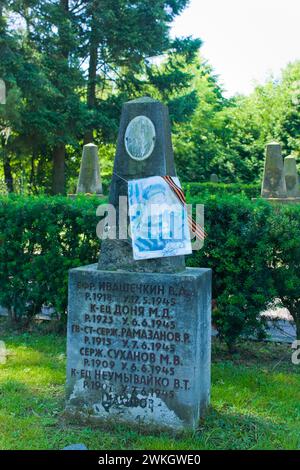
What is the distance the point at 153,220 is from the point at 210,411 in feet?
5.28

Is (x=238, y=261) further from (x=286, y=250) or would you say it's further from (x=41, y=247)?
(x=41, y=247)

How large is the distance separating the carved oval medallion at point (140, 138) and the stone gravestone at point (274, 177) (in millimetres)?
12136

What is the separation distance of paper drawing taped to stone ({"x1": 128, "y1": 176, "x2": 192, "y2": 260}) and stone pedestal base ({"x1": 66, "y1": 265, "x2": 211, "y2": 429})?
Result: 0.20m

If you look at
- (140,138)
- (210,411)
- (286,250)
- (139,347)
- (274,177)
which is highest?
(274,177)

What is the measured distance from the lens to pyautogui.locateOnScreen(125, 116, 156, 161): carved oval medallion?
4242mm

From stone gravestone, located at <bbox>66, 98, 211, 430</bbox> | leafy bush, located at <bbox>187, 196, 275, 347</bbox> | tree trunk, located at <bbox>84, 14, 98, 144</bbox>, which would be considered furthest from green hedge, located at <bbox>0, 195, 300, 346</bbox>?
tree trunk, located at <bbox>84, 14, 98, 144</bbox>

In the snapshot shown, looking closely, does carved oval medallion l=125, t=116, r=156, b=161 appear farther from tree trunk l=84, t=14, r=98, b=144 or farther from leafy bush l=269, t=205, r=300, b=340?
tree trunk l=84, t=14, r=98, b=144

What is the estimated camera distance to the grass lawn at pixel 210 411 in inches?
154

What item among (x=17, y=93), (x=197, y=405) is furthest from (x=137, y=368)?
(x=17, y=93)

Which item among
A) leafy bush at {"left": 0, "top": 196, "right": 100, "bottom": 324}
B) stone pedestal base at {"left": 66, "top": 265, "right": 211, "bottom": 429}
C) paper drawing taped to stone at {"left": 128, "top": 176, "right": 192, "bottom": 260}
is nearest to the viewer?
stone pedestal base at {"left": 66, "top": 265, "right": 211, "bottom": 429}

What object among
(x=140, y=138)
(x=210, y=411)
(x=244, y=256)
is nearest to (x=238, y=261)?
(x=244, y=256)

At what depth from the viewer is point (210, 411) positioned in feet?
14.6

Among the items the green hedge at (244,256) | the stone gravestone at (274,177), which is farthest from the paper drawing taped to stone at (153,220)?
the stone gravestone at (274,177)

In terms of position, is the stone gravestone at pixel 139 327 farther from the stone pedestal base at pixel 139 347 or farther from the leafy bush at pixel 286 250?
the leafy bush at pixel 286 250
